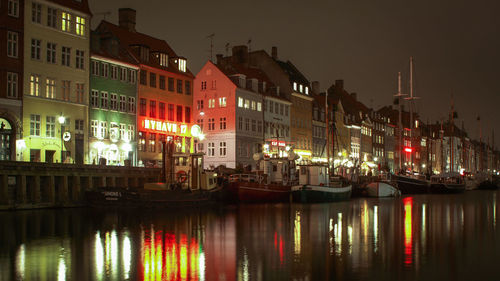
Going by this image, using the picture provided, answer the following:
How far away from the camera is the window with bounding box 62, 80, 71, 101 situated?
172ft

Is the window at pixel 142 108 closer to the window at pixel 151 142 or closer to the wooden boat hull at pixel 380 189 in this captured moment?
the window at pixel 151 142

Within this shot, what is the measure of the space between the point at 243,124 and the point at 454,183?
1594 inches

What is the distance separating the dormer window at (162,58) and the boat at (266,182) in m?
14.1

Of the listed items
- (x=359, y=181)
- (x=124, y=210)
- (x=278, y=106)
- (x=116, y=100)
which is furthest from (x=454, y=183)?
(x=124, y=210)

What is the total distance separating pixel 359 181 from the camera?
272ft

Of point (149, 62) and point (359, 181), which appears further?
point (359, 181)

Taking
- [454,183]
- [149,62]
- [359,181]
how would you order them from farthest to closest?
1. [454,183]
2. [359,181]
3. [149,62]

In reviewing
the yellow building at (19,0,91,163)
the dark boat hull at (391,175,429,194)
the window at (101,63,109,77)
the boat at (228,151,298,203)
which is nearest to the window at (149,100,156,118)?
the window at (101,63,109,77)

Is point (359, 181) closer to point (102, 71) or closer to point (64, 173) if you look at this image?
point (102, 71)

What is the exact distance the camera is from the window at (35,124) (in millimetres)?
48531

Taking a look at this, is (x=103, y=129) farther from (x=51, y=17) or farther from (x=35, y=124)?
(x=51, y=17)

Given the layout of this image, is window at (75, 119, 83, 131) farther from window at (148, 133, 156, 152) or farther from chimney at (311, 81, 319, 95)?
chimney at (311, 81, 319, 95)

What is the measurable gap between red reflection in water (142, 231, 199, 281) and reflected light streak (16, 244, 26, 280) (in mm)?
3337

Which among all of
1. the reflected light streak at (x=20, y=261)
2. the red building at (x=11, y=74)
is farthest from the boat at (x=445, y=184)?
the reflected light streak at (x=20, y=261)
